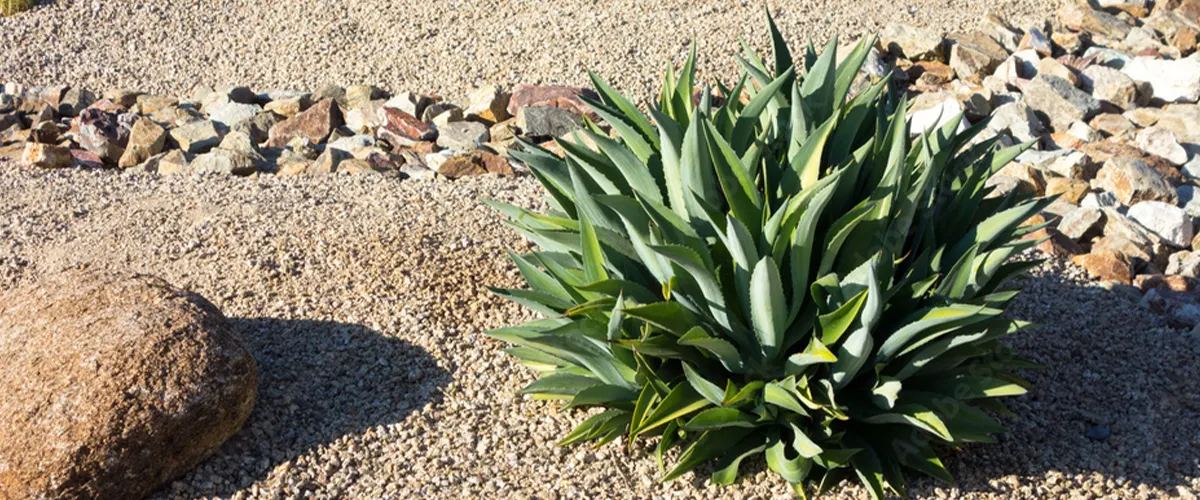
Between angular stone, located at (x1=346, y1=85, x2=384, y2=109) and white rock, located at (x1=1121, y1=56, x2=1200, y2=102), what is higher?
white rock, located at (x1=1121, y1=56, x2=1200, y2=102)

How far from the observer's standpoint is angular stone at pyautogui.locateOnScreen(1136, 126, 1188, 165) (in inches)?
262

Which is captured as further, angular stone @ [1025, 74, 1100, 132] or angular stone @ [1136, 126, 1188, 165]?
angular stone @ [1025, 74, 1100, 132]

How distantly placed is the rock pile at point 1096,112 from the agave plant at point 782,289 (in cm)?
179

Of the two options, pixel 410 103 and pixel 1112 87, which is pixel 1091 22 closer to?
pixel 1112 87

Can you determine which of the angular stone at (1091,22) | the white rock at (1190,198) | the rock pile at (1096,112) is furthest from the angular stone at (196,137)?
the angular stone at (1091,22)

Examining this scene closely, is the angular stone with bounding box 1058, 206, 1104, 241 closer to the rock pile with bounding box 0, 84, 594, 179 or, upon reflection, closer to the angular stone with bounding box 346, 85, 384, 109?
the rock pile with bounding box 0, 84, 594, 179


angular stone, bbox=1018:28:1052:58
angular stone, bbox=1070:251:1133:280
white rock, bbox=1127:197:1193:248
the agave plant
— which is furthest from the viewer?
angular stone, bbox=1018:28:1052:58

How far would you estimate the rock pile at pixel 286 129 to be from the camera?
6137 millimetres

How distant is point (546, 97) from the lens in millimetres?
7152

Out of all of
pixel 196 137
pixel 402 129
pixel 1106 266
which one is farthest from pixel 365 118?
pixel 1106 266

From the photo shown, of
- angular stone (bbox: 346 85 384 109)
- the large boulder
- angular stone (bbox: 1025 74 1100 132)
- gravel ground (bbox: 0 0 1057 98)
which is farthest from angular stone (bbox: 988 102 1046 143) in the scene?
the large boulder

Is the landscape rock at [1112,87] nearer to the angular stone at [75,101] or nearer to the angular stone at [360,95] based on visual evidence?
the angular stone at [360,95]

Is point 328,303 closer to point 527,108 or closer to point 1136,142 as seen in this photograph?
point 527,108

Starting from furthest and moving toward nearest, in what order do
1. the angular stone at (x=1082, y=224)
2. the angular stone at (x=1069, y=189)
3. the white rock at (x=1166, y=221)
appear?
the angular stone at (x=1069, y=189) < the white rock at (x=1166, y=221) < the angular stone at (x=1082, y=224)
